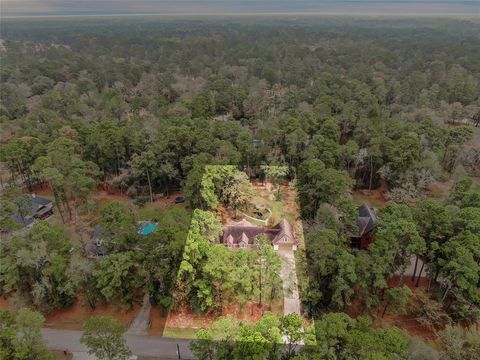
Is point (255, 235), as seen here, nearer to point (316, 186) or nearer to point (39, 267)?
point (316, 186)

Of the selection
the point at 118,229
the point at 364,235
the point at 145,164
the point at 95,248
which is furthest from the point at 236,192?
the point at 95,248

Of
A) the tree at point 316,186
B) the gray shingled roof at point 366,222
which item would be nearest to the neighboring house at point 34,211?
the tree at point 316,186

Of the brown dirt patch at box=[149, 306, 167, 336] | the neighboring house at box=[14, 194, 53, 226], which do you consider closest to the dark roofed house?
the brown dirt patch at box=[149, 306, 167, 336]

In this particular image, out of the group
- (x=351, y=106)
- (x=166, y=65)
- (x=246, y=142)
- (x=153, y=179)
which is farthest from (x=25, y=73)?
(x=351, y=106)

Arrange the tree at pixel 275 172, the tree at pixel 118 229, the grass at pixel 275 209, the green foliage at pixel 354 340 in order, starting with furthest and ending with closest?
the tree at pixel 275 172 → the grass at pixel 275 209 → the tree at pixel 118 229 → the green foliage at pixel 354 340

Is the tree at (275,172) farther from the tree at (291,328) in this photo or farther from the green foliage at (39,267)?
the green foliage at (39,267)

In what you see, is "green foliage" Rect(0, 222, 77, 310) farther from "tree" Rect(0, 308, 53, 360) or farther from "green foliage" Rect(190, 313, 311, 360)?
"green foliage" Rect(190, 313, 311, 360)

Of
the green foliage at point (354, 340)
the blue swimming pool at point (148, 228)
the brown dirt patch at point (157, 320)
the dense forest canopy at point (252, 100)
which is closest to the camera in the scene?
the green foliage at point (354, 340)
